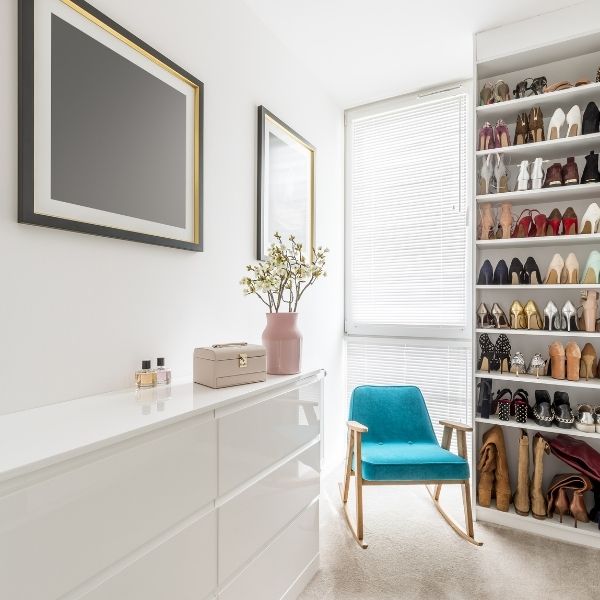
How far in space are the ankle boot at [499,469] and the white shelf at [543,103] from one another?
1.94 metres

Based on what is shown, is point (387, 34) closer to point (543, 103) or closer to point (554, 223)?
point (543, 103)

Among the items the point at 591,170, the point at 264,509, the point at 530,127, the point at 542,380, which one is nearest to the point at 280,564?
the point at 264,509

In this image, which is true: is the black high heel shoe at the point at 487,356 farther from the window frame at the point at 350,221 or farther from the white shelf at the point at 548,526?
the white shelf at the point at 548,526

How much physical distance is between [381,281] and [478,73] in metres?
1.54

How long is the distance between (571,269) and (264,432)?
1945 millimetres

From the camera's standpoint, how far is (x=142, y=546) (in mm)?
1158

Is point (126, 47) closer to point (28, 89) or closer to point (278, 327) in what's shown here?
point (28, 89)

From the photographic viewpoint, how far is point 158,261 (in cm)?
179

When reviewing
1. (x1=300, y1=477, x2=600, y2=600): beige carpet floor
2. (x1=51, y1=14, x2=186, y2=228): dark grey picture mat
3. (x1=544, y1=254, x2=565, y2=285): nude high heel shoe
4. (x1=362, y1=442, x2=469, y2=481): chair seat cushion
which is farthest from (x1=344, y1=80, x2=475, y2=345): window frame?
(x1=51, y1=14, x2=186, y2=228): dark grey picture mat

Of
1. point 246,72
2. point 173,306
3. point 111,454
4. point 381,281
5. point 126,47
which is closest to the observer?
point 111,454

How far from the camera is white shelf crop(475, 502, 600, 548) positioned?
2.29 metres

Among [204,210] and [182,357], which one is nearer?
[182,357]

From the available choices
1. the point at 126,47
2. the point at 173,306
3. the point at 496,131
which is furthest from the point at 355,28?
the point at 173,306

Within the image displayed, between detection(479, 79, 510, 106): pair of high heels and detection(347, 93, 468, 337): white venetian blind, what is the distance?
18.4 inches
